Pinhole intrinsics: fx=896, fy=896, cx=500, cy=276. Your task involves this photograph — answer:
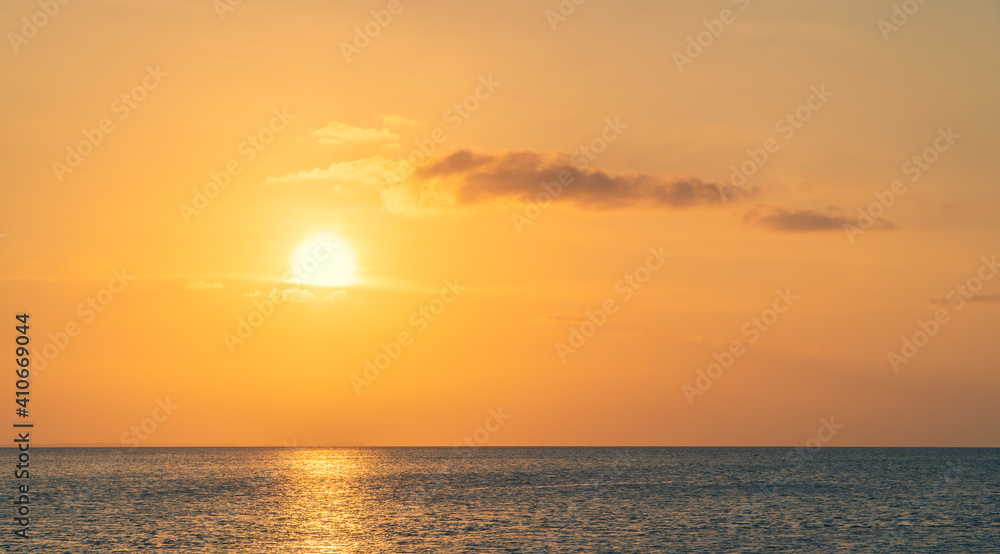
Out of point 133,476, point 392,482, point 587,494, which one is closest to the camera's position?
point 587,494

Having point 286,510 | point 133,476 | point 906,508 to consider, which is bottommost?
point 906,508

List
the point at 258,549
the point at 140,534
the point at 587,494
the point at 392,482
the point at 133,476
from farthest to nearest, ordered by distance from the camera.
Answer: the point at 133,476
the point at 392,482
the point at 587,494
the point at 140,534
the point at 258,549

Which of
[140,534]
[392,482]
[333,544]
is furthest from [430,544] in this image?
[392,482]

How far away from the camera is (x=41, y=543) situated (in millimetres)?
76625

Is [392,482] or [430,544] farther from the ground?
[392,482]

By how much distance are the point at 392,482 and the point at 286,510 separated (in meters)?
63.6

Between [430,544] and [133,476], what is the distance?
5351 inches

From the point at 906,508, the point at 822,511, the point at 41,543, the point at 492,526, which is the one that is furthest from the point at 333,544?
the point at 906,508

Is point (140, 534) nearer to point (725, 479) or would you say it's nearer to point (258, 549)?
point (258, 549)

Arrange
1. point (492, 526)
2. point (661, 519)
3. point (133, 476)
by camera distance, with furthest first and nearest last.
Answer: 1. point (133, 476)
2. point (661, 519)
3. point (492, 526)

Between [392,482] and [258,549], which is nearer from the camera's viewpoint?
[258,549]

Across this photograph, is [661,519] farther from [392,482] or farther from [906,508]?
[392,482]

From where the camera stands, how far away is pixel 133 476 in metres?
190

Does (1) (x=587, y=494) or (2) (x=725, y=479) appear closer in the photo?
(1) (x=587, y=494)
